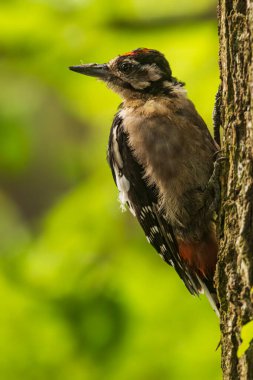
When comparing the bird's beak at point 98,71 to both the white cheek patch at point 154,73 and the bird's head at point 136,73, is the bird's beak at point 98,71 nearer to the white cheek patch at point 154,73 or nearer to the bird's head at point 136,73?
the bird's head at point 136,73

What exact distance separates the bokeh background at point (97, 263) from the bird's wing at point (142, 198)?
78 centimetres

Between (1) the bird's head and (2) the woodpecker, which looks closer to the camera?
(2) the woodpecker

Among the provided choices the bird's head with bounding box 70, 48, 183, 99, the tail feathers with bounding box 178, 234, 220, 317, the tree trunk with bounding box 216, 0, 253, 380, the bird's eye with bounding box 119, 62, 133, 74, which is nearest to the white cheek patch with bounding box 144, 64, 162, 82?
the bird's head with bounding box 70, 48, 183, 99

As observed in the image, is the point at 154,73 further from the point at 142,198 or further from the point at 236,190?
the point at 236,190

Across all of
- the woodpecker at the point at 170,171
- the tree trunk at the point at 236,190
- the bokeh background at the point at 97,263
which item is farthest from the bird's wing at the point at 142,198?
the tree trunk at the point at 236,190

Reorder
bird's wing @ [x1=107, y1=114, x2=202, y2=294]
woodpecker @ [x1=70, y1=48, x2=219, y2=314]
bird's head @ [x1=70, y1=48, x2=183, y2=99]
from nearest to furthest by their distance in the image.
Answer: woodpecker @ [x1=70, y1=48, x2=219, y2=314]
bird's wing @ [x1=107, y1=114, x2=202, y2=294]
bird's head @ [x1=70, y1=48, x2=183, y2=99]

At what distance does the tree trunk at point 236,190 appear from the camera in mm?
3209

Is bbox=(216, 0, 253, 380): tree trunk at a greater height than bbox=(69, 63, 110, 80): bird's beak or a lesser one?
lesser

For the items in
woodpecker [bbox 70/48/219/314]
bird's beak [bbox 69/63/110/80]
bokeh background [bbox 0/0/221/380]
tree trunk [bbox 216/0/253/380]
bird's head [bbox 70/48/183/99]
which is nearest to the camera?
tree trunk [bbox 216/0/253/380]

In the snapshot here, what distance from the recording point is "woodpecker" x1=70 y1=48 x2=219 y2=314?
453 centimetres

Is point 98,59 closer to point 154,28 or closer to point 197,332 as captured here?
point 154,28

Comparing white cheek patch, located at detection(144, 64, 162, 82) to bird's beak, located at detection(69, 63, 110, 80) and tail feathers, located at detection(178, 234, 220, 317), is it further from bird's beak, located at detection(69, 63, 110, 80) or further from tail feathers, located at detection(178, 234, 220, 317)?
tail feathers, located at detection(178, 234, 220, 317)

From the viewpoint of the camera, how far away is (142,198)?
473cm

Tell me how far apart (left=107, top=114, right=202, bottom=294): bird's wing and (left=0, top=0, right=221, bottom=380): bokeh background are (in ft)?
2.56
